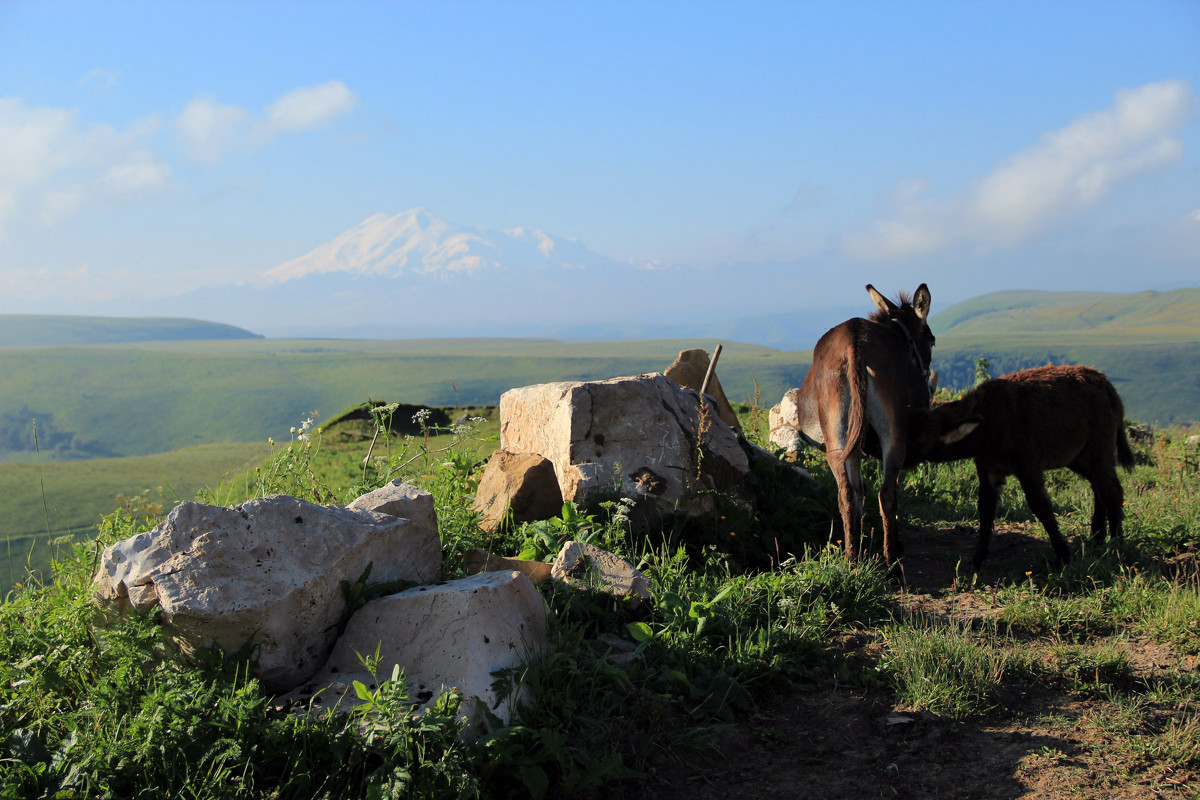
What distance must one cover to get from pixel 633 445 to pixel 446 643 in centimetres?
313

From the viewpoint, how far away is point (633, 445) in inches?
254

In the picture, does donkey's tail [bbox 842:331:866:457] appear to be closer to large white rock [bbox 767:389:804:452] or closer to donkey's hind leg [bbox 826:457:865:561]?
donkey's hind leg [bbox 826:457:865:561]

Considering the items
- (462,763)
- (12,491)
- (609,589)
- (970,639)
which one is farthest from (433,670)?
(12,491)

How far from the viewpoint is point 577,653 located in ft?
13.2

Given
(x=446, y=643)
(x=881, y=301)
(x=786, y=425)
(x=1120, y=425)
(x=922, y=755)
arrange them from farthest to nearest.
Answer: (x=786, y=425) → (x=881, y=301) → (x=1120, y=425) → (x=922, y=755) → (x=446, y=643)

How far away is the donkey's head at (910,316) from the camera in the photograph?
22.7 ft

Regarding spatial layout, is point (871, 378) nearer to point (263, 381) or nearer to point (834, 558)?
point (834, 558)

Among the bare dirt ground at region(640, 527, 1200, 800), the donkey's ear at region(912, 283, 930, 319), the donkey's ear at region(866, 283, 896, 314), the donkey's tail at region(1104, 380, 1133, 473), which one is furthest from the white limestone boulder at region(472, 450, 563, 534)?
the donkey's tail at region(1104, 380, 1133, 473)

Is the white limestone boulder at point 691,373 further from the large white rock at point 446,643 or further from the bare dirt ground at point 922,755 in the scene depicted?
the large white rock at point 446,643

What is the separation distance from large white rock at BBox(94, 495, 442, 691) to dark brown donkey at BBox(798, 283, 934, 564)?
3.72m

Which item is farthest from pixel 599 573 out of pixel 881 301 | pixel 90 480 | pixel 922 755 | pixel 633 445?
pixel 90 480

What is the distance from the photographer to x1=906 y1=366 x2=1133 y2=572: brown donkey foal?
6.04m

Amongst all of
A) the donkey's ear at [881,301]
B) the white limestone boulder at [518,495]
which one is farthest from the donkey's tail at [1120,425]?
the white limestone boulder at [518,495]

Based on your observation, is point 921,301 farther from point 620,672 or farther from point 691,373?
point 620,672
